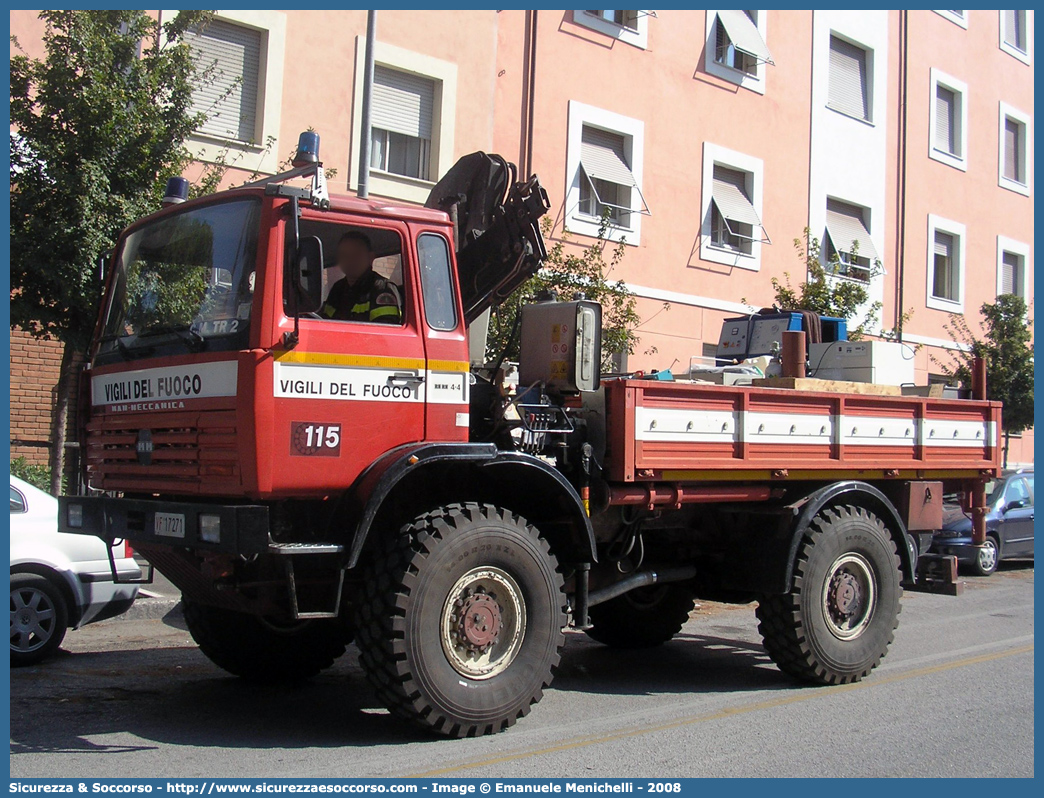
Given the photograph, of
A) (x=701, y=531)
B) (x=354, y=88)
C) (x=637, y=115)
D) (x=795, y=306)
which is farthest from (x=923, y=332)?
(x=701, y=531)

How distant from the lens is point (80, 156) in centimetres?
975

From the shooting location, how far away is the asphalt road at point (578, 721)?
5.30 metres

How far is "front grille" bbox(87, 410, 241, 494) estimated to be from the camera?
17.5ft

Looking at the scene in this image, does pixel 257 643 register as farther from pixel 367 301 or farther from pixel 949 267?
pixel 949 267

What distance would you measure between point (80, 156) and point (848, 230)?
54.5 ft

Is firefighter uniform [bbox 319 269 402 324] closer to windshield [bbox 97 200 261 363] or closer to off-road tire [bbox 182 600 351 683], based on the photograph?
windshield [bbox 97 200 261 363]

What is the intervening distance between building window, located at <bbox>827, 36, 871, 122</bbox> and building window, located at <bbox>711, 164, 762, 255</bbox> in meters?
3.31

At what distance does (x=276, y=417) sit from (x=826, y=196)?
18534 mm

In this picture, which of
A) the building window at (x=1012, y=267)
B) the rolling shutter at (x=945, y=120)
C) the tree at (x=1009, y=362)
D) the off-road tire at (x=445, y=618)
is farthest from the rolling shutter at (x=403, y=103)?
the building window at (x=1012, y=267)

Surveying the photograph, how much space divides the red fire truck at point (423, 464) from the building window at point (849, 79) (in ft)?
54.4

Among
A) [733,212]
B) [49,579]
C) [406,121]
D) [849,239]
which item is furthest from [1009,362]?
[49,579]

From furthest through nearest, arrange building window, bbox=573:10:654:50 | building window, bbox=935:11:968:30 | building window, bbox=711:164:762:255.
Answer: building window, bbox=935:11:968:30, building window, bbox=711:164:762:255, building window, bbox=573:10:654:50

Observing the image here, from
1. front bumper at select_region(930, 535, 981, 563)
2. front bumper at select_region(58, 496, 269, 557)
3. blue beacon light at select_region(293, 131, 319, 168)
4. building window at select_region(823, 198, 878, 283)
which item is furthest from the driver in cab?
building window at select_region(823, 198, 878, 283)

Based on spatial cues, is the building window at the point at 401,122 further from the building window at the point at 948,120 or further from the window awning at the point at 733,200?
the building window at the point at 948,120
